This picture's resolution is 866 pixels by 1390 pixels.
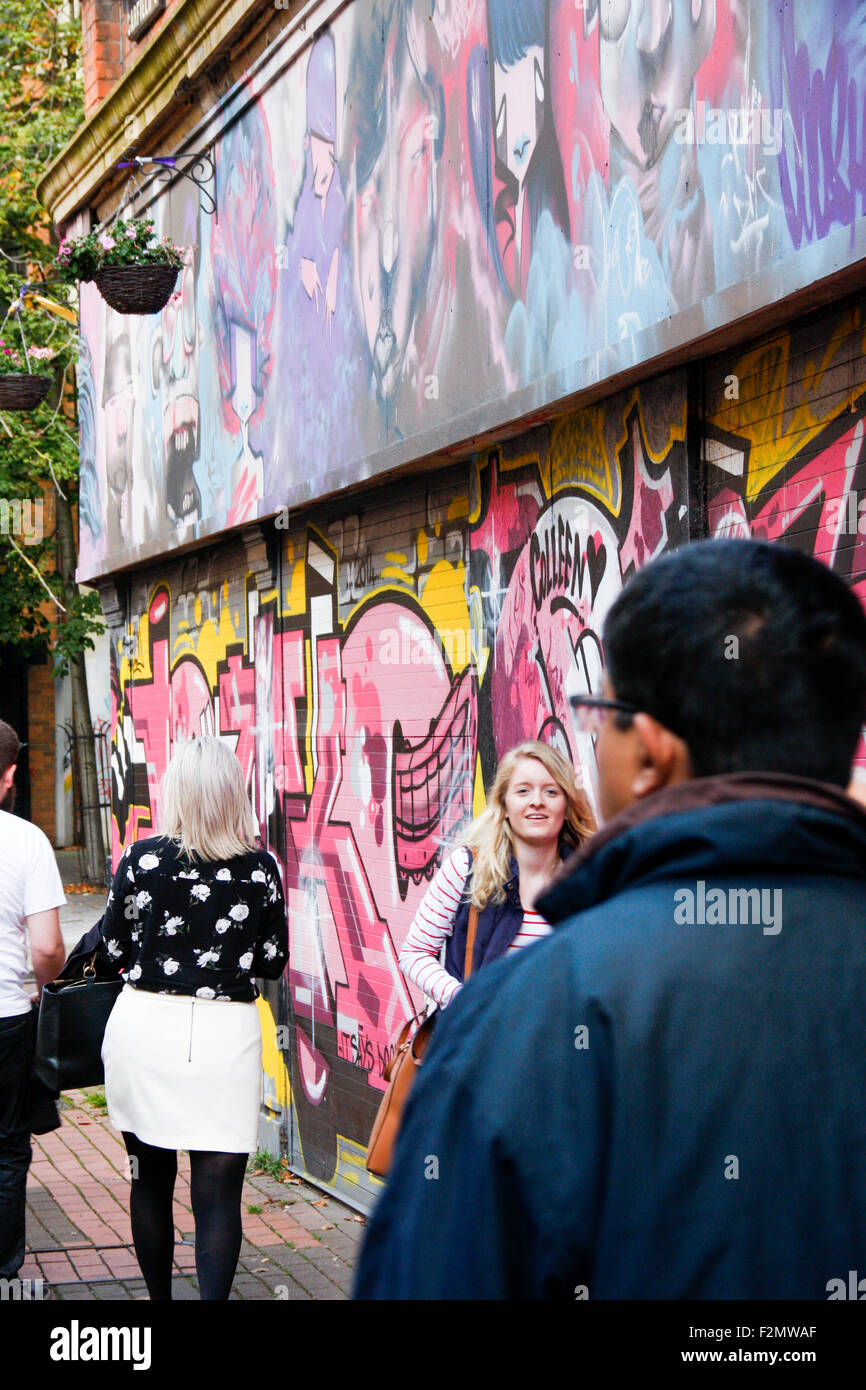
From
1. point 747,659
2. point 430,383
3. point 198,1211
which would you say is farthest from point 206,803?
point 747,659

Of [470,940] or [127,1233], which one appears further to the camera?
[127,1233]

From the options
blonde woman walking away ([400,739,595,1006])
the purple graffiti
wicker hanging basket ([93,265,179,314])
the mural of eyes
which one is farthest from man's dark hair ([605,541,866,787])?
wicker hanging basket ([93,265,179,314])

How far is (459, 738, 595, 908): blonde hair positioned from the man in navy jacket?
3310mm

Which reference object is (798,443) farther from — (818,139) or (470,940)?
(470,940)

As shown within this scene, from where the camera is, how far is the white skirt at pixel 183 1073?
499 centimetres

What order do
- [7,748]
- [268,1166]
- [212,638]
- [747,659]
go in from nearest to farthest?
[747,659] → [7,748] → [268,1166] → [212,638]

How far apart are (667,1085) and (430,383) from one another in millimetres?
5399

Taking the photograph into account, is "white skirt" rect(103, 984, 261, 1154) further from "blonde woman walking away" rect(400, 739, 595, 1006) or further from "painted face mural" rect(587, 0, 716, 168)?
"painted face mural" rect(587, 0, 716, 168)

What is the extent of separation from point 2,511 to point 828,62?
15032mm

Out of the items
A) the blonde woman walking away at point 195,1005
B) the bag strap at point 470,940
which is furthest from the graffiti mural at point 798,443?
the blonde woman walking away at point 195,1005

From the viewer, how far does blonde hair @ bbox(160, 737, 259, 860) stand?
16.5 ft

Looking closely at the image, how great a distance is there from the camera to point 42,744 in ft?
82.1

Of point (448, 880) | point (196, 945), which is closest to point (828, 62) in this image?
point (448, 880)

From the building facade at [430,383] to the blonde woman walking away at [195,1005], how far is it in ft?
4.31
